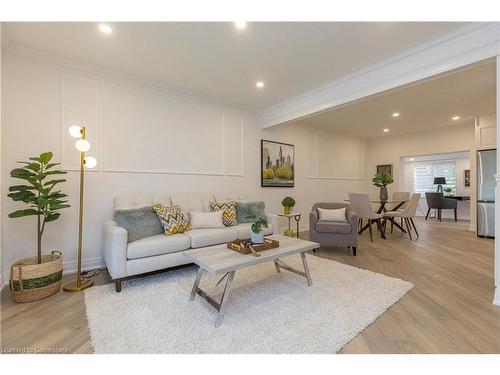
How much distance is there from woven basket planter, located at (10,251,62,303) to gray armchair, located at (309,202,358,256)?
10.9 ft

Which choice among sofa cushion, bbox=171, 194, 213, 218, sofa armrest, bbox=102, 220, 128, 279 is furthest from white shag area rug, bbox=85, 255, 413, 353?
sofa cushion, bbox=171, 194, 213, 218

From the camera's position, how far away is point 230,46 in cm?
242

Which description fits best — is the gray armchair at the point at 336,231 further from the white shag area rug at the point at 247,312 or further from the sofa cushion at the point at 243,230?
the sofa cushion at the point at 243,230

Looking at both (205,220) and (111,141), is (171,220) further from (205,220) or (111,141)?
(111,141)

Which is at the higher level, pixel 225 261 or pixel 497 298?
pixel 225 261

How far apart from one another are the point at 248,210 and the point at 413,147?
559cm

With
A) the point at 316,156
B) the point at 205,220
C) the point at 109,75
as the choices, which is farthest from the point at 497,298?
the point at 109,75

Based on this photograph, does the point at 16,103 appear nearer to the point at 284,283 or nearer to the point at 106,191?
the point at 106,191

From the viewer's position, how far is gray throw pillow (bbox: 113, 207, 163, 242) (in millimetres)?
2525

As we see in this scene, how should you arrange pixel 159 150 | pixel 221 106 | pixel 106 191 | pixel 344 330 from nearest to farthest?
pixel 344 330 → pixel 106 191 → pixel 159 150 → pixel 221 106

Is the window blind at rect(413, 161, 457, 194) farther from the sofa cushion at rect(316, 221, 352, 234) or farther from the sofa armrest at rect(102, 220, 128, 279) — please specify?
the sofa armrest at rect(102, 220, 128, 279)
